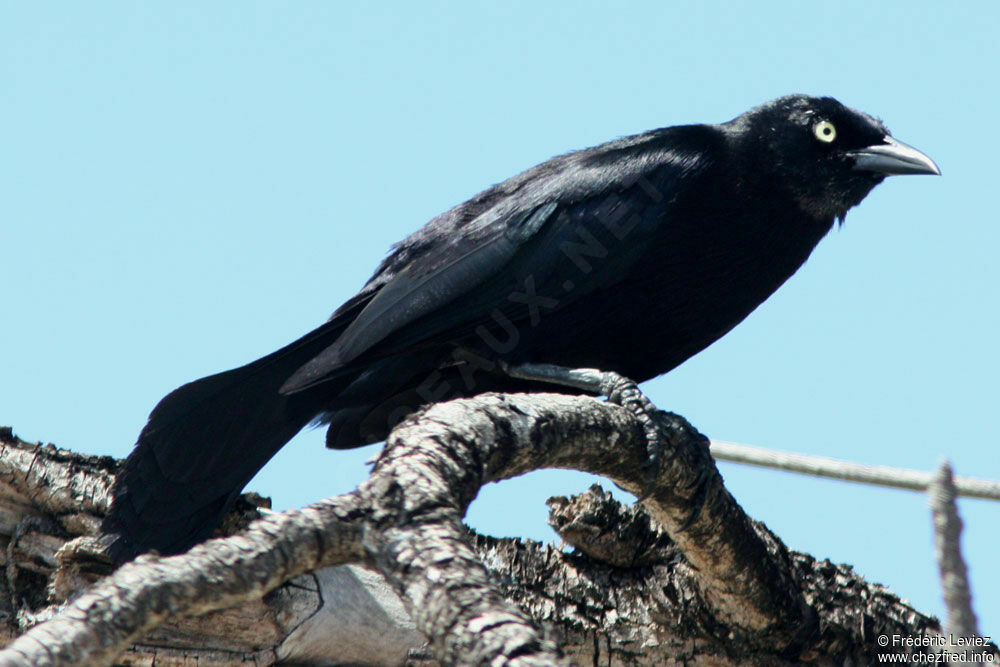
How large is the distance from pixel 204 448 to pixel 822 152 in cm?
300

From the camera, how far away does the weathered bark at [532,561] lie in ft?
7.88

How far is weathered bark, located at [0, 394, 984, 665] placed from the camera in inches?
94.5

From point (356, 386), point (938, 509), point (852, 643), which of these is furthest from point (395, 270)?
point (938, 509)

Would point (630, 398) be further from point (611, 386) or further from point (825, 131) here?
point (825, 131)

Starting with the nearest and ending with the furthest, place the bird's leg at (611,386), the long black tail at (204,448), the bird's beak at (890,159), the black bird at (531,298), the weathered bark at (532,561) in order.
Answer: the weathered bark at (532,561) < the bird's leg at (611,386) < the long black tail at (204,448) < the black bird at (531,298) < the bird's beak at (890,159)

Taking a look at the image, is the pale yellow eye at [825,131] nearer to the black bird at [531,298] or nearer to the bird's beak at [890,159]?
the bird's beak at [890,159]

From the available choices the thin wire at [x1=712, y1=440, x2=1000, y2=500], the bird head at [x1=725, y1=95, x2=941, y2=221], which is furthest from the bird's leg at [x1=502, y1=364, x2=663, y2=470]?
the bird head at [x1=725, y1=95, x2=941, y2=221]

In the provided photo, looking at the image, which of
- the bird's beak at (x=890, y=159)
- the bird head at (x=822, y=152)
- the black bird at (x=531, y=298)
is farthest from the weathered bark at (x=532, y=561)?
the bird's beak at (x=890, y=159)

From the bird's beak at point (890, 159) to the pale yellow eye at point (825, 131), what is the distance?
0.12 metres

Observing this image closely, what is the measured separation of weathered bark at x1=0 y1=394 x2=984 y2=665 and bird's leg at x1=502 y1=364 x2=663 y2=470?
0.14 ft

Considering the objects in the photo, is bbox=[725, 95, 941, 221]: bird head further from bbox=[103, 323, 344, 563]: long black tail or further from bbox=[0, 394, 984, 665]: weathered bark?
bbox=[103, 323, 344, 563]: long black tail

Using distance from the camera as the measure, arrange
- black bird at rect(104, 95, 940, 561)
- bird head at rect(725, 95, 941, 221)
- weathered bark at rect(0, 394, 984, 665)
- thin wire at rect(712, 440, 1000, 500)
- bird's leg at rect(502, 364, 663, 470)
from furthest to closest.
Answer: bird head at rect(725, 95, 941, 221)
black bird at rect(104, 95, 940, 561)
bird's leg at rect(502, 364, 663, 470)
thin wire at rect(712, 440, 1000, 500)
weathered bark at rect(0, 394, 984, 665)

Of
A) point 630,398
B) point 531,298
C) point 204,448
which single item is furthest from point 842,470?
point 204,448

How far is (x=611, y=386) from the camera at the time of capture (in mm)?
4297
